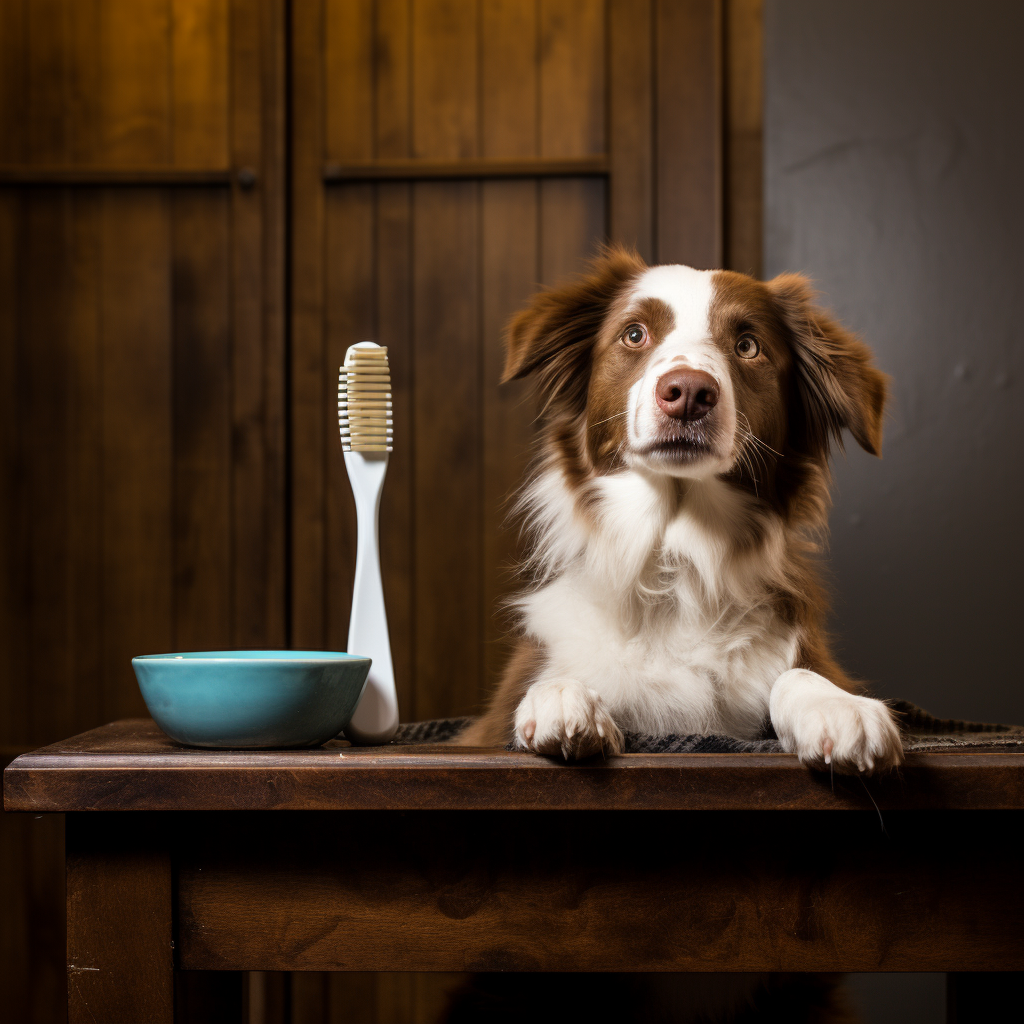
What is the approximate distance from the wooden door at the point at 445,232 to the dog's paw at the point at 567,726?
1.35m

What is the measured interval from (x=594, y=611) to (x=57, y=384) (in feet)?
5.52

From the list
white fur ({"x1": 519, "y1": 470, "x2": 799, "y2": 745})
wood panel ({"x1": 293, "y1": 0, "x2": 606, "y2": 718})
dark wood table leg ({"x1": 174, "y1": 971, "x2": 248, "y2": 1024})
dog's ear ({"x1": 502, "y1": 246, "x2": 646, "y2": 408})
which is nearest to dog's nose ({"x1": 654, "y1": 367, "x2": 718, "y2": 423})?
white fur ({"x1": 519, "y1": 470, "x2": 799, "y2": 745})

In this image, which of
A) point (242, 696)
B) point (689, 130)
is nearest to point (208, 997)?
point (242, 696)

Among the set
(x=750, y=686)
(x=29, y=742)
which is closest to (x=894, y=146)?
(x=750, y=686)

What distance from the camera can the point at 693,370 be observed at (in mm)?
996

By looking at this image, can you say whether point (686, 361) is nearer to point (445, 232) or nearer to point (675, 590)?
point (675, 590)

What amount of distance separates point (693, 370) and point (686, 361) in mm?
30

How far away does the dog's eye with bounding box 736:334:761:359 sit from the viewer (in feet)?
3.64

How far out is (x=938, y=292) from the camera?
196 cm

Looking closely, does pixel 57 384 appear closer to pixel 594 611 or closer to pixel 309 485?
pixel 309 485

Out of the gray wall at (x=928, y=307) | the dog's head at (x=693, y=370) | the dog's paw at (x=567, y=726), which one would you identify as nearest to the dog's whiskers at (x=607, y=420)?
the dog's head at (x=693, y=370)

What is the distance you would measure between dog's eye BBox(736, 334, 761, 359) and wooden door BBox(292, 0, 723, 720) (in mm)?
1078

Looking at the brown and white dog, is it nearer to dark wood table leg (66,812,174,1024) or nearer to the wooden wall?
dark wood table leg (66,812,174,1024)

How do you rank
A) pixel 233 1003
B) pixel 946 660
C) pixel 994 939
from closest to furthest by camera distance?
1. pixel 994 939
2. pixel 233 1003
3. pixel 946 660
